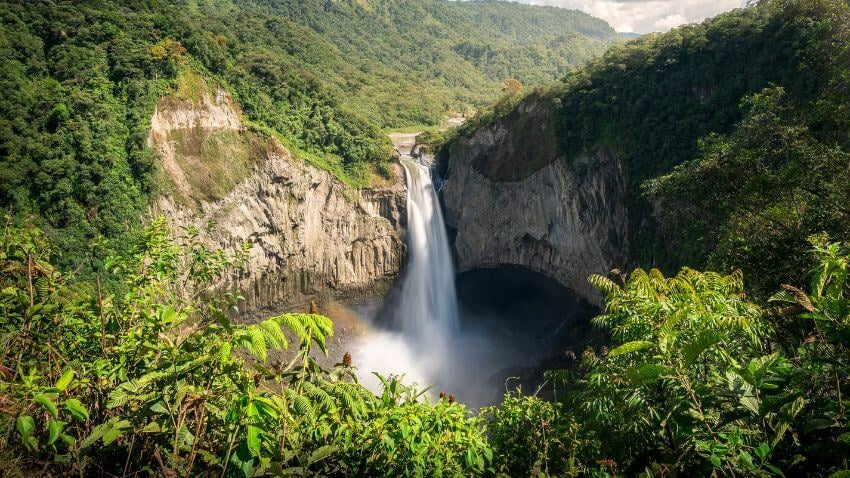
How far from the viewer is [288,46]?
63.3m

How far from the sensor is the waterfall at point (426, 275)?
3291cm

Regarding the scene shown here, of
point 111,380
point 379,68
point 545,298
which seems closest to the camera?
point 111,380

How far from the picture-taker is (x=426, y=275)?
3388 cm

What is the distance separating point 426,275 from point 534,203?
9.83 meters

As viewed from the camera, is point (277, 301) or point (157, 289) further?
point (277, 301)

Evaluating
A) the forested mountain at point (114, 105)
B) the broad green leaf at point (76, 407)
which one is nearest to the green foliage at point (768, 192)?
the broad green leaf at point (76, 407)

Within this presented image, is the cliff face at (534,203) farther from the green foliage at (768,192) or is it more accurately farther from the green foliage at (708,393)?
the green foliage at (708,393)

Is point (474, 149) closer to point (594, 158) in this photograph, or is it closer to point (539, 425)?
point (594, 158)

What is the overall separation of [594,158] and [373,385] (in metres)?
18.3

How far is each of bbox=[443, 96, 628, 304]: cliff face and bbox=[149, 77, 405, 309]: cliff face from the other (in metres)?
5.32

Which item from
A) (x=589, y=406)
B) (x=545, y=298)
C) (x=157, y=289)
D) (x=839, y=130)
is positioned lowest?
(x=545, y=298)

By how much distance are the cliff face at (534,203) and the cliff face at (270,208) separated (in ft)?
17.4

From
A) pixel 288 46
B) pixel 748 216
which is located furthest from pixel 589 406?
pixel 288 46

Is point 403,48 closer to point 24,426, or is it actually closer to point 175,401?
point 175,401
